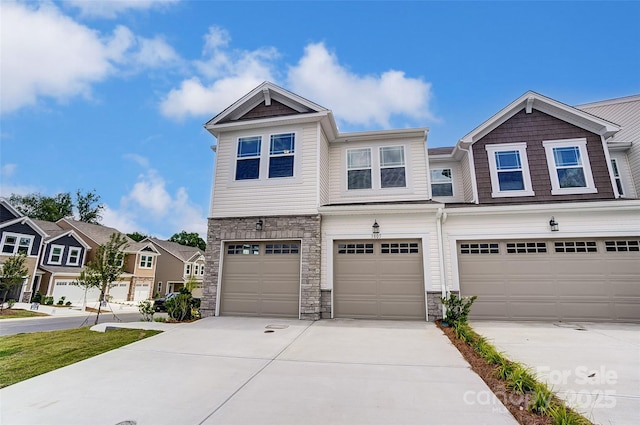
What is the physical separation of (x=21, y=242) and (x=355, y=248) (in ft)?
89.1

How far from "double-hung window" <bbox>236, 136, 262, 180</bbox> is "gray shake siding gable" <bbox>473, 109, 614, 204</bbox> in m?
7.80

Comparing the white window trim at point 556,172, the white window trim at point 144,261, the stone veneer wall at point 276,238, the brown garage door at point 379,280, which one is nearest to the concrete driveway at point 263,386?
the brown garage door at point 379,280

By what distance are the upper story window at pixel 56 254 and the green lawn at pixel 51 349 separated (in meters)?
23.0

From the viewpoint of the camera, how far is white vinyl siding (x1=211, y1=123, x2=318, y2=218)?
957 cm

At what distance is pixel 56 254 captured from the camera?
2531cm

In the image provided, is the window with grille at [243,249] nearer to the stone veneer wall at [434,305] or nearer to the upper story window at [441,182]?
the stone veneer wall at [434,305]

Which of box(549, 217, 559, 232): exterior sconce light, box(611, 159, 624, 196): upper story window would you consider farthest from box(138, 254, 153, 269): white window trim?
box(611, 159, 624, 196): upper story window

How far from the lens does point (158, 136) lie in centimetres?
2138

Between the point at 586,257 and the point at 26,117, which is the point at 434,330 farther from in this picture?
the point at 26,117

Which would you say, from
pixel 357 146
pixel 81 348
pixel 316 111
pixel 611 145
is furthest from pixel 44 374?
pixel 611 145

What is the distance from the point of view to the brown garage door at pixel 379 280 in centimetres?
877

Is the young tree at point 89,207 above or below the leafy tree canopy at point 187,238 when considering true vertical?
above

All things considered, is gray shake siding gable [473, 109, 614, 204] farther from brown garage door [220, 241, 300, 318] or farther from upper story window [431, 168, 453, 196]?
brown garage door [220, 241, 300, 318]

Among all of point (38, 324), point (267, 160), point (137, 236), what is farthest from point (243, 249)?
point (137, 236)
